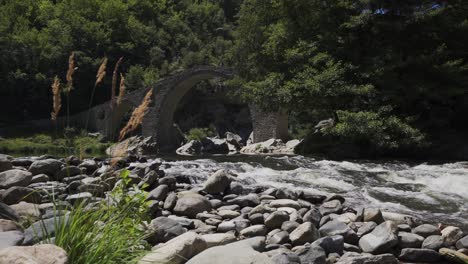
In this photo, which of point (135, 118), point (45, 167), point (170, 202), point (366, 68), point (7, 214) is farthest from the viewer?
point (366, 68)

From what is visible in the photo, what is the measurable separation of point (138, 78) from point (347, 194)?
3267 centimetres

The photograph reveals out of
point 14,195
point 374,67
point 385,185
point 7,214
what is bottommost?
point 385,185

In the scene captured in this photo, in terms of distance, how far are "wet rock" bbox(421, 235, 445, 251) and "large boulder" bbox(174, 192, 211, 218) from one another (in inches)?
98.3

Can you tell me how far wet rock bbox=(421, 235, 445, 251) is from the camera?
12.2 feet

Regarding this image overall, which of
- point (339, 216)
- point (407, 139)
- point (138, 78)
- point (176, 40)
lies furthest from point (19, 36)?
point (339, 216)

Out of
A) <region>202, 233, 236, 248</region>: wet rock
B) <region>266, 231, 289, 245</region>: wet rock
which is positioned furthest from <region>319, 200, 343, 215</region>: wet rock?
<region>202, 233, 236, 248</region>: wet rock

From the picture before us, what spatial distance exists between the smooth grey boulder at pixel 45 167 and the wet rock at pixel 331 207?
Result: 472 centimetres

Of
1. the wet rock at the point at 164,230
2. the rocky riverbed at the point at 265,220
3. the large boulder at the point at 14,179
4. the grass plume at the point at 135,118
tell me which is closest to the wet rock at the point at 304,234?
the rocky riverbed at the point at 265,220

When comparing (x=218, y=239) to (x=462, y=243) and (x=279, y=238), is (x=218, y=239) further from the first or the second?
(x=462, y=243)

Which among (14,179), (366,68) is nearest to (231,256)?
(14,179)

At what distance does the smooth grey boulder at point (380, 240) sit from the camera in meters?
3.64

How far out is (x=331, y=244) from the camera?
3508 millimetres

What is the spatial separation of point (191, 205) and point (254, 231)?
3.37 feet

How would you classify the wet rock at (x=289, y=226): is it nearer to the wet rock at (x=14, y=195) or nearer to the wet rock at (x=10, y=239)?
the wet rock at (x=10, y=239)
